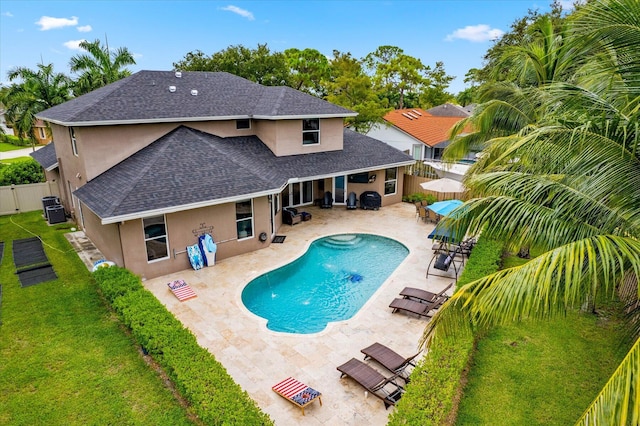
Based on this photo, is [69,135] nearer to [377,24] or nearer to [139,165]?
[139,165]

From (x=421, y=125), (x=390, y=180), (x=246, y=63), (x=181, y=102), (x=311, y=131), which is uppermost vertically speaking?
(x=246, y=63)

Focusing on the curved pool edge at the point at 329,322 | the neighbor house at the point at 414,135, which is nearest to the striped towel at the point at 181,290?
the curved pool edge at the point at 329,322

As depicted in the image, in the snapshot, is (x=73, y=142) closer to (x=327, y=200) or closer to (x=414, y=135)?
(x=327, y=200)

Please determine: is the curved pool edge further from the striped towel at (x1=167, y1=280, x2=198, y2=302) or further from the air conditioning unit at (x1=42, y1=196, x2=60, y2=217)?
the air conditioning unit at (x1=42, y1=196, x2=60, y2=217)

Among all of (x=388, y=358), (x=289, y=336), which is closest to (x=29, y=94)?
(x=289, y=336)

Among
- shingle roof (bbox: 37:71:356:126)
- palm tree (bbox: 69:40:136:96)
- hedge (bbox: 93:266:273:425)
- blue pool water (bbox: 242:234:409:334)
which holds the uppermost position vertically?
palm tree (bbox: 69:40:136:96)

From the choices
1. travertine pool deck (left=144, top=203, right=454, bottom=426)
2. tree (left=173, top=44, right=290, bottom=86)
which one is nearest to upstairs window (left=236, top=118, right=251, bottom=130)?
travertine pool deck (left=144, top=203, right=454, bottom=426)

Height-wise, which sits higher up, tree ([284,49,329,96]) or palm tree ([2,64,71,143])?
tree ([284,49,329,96])

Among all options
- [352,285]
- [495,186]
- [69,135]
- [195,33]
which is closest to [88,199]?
[69,135]
